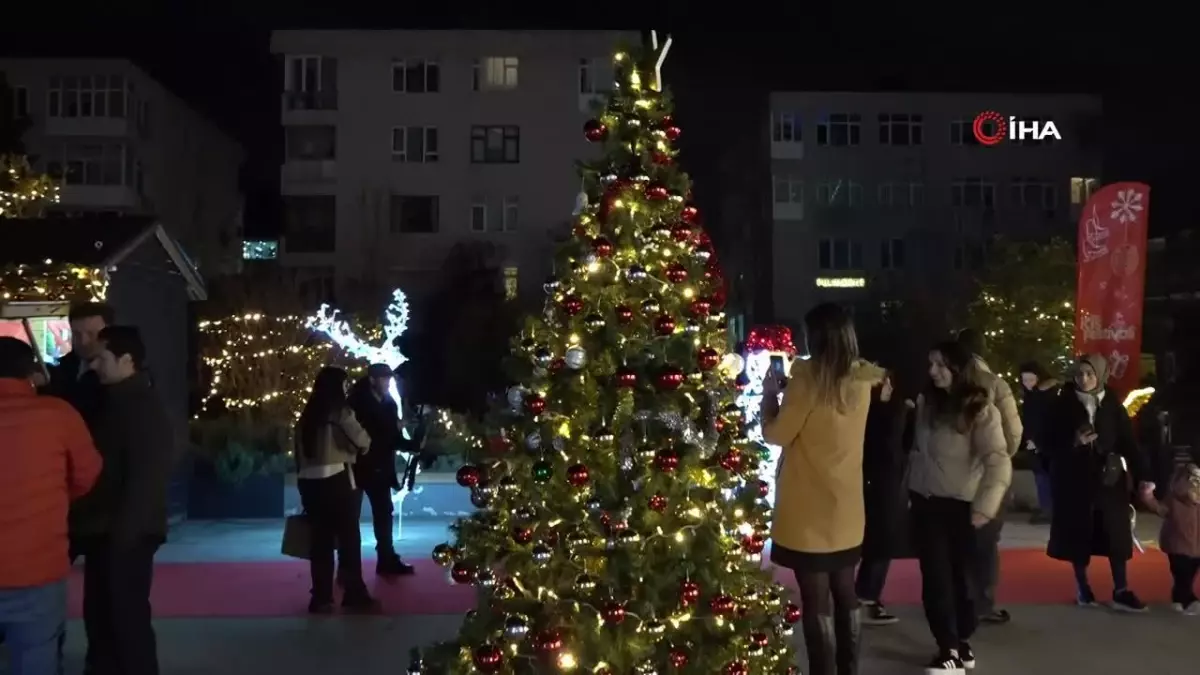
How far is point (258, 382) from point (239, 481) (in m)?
5.81

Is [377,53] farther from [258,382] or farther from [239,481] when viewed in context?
[239,481]

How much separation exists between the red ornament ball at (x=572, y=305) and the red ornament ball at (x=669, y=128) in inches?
31.3

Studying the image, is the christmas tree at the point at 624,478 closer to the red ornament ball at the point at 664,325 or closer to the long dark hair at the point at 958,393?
the red ornament ball at the point at 664,325

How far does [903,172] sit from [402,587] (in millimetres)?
32044

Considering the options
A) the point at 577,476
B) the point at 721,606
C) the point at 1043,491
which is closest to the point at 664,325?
the point at 577,476

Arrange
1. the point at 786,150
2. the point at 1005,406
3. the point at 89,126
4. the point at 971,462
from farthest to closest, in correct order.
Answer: the point at 786,150
the point at 89,126
the point at 1005,406
the point at 971,462

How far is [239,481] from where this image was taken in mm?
12078

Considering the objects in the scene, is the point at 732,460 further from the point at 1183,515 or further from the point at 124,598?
the point at 1183,515

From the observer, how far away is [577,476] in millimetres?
4617

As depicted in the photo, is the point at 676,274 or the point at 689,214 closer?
the point at 676,274

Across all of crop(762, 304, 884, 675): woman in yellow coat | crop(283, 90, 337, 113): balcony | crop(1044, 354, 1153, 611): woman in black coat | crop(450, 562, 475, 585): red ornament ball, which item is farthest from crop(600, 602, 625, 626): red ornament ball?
crop(283, 90, 337, 113): balcony

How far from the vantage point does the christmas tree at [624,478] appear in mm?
4648

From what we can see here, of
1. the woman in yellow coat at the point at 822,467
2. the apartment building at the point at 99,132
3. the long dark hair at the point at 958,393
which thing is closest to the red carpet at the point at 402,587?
the long dark hair at the point at 958,393

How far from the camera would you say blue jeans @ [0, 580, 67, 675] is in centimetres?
447
